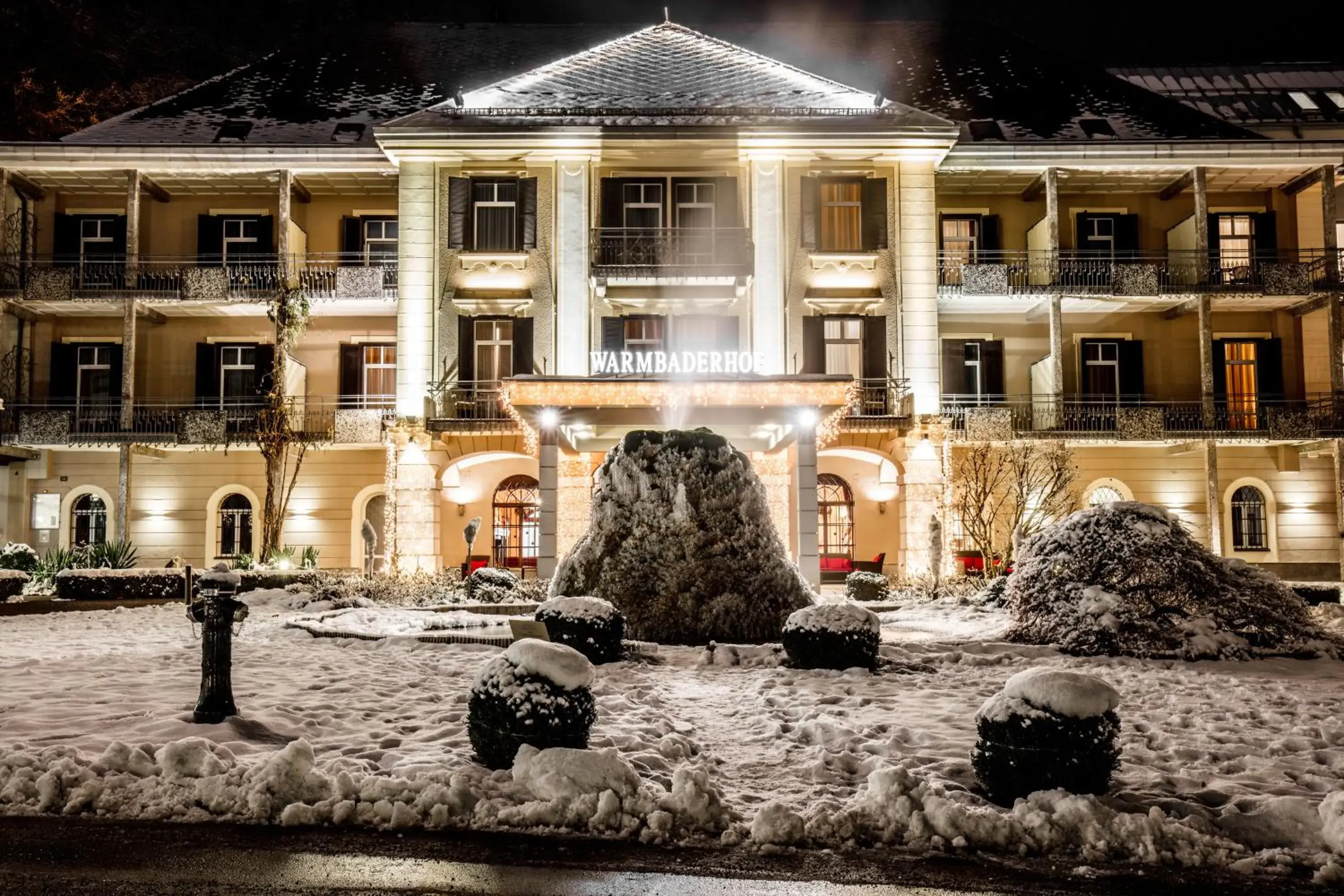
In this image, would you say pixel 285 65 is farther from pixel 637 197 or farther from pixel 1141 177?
pixel 1141 177

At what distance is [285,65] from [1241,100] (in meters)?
30.0

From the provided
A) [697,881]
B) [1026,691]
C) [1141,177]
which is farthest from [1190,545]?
[1141,177]

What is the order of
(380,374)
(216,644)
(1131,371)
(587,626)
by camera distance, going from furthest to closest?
(1131,371), (380,374), (587,626), (216,644)

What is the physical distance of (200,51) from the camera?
3775cm

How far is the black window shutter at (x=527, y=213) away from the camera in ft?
79.6

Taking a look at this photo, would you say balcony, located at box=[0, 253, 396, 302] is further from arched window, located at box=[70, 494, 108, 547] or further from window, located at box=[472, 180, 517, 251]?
arched window, located at box=[70, 494, 108, 547]

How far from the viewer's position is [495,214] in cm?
2459

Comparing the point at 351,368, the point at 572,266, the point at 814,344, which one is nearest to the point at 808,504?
the point at 814,344

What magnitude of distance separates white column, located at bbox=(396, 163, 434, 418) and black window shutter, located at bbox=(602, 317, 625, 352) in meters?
4.28

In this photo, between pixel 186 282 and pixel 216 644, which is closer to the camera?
pixel 216 644

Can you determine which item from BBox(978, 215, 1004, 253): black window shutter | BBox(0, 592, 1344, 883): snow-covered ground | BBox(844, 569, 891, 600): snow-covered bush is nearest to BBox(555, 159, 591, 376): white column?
BBox(844, 569, 891, 600): snow-covered bush

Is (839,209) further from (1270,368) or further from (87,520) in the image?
(87,520)

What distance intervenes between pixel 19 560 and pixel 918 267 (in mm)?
21170

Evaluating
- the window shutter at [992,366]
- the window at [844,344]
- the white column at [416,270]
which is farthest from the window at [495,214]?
the window shutter at [992,366]
